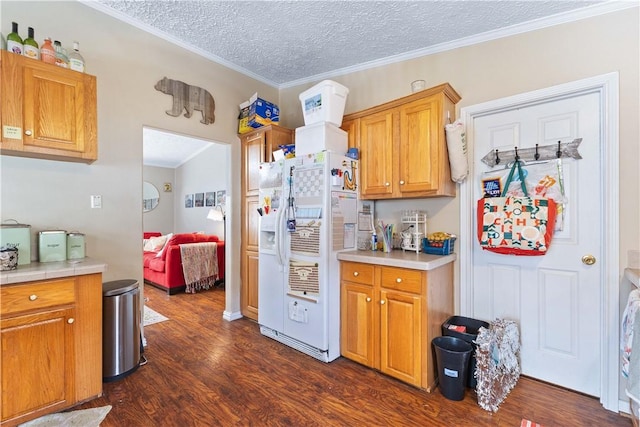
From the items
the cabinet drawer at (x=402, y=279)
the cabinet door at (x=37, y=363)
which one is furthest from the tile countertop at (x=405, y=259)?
the cabinet door at (x=37, y=363)

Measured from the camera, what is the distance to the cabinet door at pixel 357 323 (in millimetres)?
2326

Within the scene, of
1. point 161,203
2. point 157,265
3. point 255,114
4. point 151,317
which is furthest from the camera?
point 161,203

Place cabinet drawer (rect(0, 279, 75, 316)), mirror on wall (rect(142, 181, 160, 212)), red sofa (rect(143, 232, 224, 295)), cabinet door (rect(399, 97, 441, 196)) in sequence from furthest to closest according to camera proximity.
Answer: mirror on wall (rect(142, 181, 160, 212))
red sofa (rect(143, 232, 224, 295))
cabinet door (rect(399, 97, 441, 196))
cabinet drawer (rect(0, 279, 75, 316))

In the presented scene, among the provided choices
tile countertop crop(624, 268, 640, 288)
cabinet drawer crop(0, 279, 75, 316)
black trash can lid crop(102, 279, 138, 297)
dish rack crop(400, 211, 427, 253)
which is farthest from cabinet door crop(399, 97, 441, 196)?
cabinet drawer crop(0, 279, 75, 316)

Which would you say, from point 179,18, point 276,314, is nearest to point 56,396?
point 276,314

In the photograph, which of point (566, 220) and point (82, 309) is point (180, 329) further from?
point (566, 220)

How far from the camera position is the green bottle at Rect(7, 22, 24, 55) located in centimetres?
186

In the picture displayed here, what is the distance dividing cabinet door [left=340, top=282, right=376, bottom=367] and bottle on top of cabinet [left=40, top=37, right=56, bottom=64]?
270 cm

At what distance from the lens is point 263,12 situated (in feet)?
7.75

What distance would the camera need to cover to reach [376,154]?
2633 mm

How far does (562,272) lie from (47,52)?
13.0 ft

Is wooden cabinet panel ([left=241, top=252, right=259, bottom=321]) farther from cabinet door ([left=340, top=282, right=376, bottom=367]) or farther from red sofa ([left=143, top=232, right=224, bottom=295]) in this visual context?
red sofa ([left=143, top=232, right=224, bottom=295])

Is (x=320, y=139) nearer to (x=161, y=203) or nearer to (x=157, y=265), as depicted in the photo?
(x=157, y=265)

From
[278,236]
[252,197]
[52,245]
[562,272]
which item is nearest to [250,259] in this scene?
[252,197]
